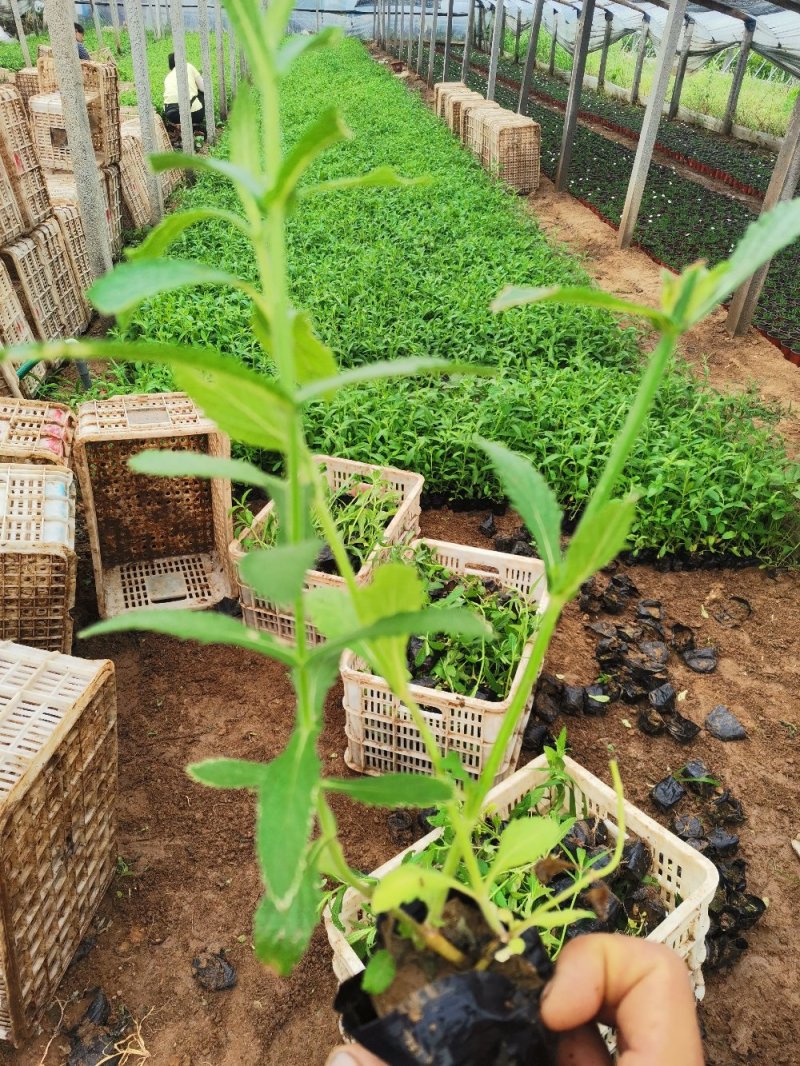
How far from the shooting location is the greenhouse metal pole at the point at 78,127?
4.43 meters

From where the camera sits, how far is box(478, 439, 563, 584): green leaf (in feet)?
2.80

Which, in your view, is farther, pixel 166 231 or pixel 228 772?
pixel 228 772

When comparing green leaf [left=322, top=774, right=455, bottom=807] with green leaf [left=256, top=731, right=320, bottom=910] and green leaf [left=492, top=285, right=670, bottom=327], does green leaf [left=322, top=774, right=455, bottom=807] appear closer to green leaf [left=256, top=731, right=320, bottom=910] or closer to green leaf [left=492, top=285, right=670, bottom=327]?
green leaf [left=256, top=731, right=320, bottom=910]

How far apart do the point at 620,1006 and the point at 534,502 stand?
0.67 m

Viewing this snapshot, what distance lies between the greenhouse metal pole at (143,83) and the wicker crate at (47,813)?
17.8 feet

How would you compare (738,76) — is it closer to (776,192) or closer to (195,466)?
(776,192)

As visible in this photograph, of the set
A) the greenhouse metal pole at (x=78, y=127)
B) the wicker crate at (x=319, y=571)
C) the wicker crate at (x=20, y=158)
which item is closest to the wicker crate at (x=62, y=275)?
the wicker crate at (x=20, y=158)

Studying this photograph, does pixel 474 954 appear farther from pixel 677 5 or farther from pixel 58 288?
Answer: pixel 677 5

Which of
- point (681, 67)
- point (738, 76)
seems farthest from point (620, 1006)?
point (681, 67)

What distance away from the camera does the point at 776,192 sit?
19.3 feet

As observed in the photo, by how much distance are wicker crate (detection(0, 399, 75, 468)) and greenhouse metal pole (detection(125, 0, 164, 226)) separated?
3.91m

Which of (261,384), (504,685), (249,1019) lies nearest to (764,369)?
(504,685)

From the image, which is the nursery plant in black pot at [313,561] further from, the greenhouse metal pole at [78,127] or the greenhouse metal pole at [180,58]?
the greenhouse metal pole at [180,58]

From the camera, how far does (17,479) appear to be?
2.69 m
